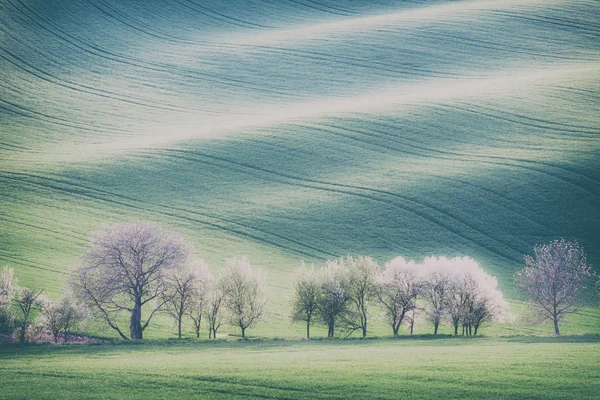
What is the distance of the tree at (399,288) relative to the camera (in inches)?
1839

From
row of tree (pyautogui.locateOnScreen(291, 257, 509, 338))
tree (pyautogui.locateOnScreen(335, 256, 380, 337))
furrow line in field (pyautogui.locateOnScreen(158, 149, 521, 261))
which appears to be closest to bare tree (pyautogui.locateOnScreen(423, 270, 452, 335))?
row of tree (pyautogui.locateOnScreen(291, 257, 509, 338))

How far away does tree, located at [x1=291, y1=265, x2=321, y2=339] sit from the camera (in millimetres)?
46625

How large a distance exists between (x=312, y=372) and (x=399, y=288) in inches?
839

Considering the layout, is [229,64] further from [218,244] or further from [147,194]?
[218,244]

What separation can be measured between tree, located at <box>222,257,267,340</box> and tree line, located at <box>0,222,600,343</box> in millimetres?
77

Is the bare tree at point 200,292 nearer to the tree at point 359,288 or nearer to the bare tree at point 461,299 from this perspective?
the tree at point 359,288

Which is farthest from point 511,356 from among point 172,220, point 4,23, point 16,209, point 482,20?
point 4,23

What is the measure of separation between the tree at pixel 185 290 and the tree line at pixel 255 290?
0.08 m

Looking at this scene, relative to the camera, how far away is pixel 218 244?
62125mm

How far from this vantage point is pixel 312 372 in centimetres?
2673

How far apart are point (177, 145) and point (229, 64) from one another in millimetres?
37147

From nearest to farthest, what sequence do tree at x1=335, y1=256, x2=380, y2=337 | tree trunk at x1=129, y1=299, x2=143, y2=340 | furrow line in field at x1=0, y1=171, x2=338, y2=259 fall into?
tree trunk at x1=129, y1=299, x2=143, y2=340, tree at x1=335, y1=256, x2=380, y2=337, furrow line in field at x1=0, y1=171, x2=338, y2=259

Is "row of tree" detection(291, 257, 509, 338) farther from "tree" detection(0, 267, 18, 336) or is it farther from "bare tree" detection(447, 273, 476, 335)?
"tree" detection(0, 267, 18, 336)

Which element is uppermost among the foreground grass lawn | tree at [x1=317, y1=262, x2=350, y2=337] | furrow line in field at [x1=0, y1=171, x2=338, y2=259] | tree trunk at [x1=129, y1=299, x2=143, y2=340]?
furrow line in field at [x1=0, y1=171, x2=338, y2=259]
